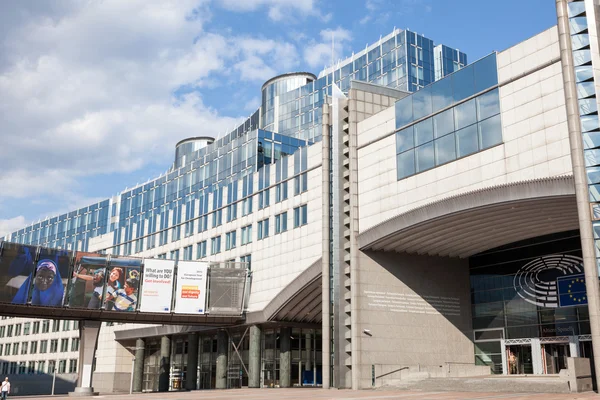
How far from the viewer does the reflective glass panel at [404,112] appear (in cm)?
4316

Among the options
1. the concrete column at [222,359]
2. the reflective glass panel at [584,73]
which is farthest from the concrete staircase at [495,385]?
the concrete column at [222,359]

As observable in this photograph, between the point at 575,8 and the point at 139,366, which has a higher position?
the point at 575,8

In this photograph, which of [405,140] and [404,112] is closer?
[405,140]

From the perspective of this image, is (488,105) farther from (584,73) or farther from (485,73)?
(584,73)

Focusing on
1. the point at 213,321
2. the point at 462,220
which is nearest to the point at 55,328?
the point at 213,321

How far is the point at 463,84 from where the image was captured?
130 ft

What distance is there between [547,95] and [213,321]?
34.6 metres

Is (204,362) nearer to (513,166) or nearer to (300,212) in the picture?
(300,212)

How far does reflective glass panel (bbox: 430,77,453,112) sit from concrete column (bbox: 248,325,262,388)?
2597cm

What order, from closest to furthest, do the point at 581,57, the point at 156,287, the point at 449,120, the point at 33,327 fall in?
the point at 581,57
the point at 449,120
the point at 156,287
the point at 33,327

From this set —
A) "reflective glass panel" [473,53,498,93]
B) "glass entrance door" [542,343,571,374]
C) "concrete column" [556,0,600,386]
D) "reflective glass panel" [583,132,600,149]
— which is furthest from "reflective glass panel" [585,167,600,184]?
"glass entrance door" [542,343,571,374]

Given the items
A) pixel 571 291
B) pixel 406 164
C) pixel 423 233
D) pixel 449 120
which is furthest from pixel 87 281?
pixel 571 291

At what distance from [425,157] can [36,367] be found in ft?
267

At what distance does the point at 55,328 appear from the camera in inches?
3861
